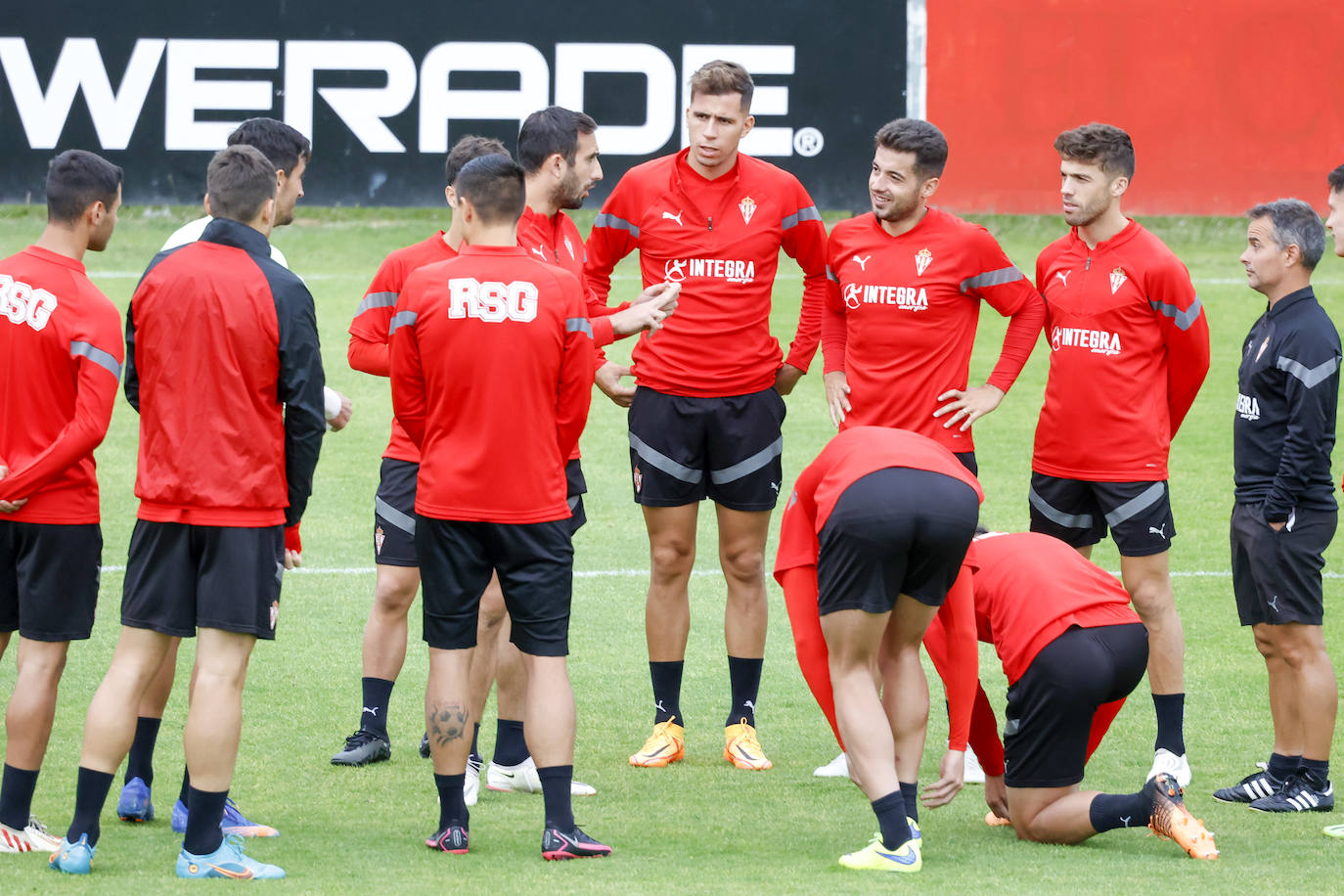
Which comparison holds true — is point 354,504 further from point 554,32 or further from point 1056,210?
point 1056,210

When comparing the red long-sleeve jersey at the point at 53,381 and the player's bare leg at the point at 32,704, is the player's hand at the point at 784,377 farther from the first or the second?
the player's bare leg at the point at 32,704

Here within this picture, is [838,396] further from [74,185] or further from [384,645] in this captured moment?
[74,185]

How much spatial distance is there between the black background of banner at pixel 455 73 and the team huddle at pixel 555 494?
8971mm

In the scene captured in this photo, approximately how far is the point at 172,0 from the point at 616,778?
11134 mm

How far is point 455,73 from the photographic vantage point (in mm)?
14688

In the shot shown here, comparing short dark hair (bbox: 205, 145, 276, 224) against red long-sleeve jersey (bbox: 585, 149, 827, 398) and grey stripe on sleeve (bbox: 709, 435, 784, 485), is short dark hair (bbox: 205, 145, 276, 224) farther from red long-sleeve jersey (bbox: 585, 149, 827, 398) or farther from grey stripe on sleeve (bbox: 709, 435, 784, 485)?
grey stripe on sleeve (bbox: 709, 435, 784, 485)

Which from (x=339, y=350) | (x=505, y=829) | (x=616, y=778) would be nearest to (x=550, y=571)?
(x=505, y=829)

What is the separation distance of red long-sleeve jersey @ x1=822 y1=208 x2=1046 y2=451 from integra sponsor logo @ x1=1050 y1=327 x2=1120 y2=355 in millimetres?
118

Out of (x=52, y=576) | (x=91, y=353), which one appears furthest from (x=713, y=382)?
(x=52, y=576)

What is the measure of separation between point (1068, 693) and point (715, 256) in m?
2.32

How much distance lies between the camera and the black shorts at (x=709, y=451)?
618cm

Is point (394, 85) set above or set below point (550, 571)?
above

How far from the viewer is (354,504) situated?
1034 cm

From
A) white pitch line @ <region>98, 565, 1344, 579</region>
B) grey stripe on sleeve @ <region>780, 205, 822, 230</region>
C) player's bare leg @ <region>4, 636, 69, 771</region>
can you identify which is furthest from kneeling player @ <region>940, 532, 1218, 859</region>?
white pitch line @ <region>98, 565, 1344, 579</region>
